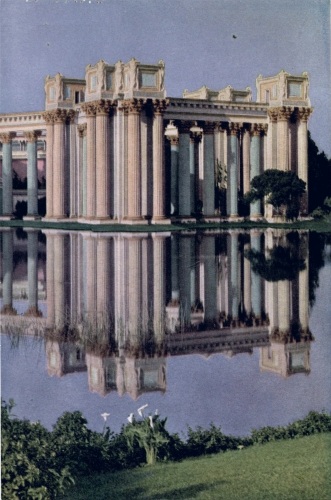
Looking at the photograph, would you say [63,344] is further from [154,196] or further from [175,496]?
[154,196]

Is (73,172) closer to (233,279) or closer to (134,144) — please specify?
(134,144)

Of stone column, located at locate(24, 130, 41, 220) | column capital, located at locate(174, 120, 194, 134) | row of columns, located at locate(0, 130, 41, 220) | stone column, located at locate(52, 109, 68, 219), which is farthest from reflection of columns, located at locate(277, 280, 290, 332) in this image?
row of columns, located at locate(0, 130, 41, 220)

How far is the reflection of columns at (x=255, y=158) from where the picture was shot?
99.2ft

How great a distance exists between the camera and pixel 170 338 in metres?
11.9

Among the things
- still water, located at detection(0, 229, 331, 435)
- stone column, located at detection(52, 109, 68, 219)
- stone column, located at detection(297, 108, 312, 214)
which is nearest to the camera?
still water, located at detection(0, 229, 331, 435)

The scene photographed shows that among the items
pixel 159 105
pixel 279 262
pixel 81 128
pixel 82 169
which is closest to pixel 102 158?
pixel 82 169

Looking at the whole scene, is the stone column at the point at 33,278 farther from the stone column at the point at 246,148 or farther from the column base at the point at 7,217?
the column base at the point at 7,217

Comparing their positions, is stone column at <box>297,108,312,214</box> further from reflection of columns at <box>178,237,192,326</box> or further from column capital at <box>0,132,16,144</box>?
column capital at <box>0,132,16,144</box>

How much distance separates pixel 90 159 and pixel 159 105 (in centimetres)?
376

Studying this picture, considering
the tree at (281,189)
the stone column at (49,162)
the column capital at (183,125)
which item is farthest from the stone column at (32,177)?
the tree at (281,189)

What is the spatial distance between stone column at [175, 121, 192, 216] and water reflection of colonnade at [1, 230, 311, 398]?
16228mm

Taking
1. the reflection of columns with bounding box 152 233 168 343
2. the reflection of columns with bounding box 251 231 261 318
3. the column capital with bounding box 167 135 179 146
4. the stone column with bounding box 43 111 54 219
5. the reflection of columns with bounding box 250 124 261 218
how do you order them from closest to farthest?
the reflection of columns with bounding box 152 233 168 343, the reflection of columns with bounding box 251 231 261 318, the reflection of columns with bounding box 250 124 261 218, the stone column with bounding box 43 111 54 219, the column capital with bounding box 167 135 179 146

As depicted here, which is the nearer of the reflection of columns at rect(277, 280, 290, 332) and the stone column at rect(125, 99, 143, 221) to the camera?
the reflection of columns at rect(277, 280, 290, 332)

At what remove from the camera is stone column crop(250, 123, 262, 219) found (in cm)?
3007
